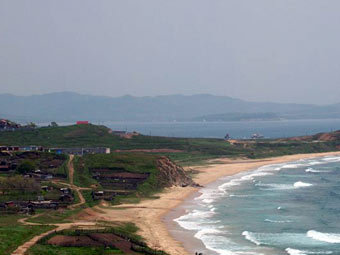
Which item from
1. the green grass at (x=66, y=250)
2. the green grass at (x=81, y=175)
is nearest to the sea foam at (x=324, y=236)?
the green grass at (x=66, y=250)

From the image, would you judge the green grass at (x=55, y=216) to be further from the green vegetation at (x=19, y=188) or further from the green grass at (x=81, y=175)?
the green grass at (x=81, y=175)

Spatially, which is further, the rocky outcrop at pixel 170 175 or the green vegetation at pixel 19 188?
the rocky outcrop at pixel 170 175

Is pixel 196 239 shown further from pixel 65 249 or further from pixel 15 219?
pixel 15 219

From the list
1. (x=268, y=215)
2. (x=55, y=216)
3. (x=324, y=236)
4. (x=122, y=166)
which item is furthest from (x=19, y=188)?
(x=324, y=236)

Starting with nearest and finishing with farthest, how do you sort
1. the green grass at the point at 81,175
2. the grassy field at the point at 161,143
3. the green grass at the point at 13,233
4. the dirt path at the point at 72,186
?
1. the green grass at the point at 13,233
2. the dirt path at the point at 72,186
3. the green grass at the point at 81,175
4. the grassy field at the point at 161,143

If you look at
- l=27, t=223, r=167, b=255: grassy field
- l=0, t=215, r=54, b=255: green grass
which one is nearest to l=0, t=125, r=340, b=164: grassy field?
l=0, t=215, r=54, b=255: green grass

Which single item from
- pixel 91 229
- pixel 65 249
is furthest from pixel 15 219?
pixel 65 249
